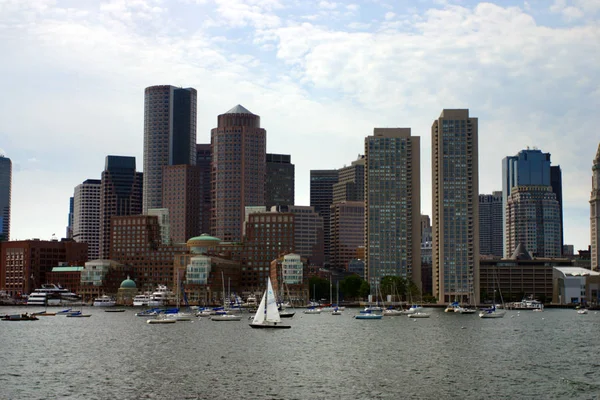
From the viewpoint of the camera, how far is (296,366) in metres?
122

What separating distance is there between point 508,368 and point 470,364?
19.8ft

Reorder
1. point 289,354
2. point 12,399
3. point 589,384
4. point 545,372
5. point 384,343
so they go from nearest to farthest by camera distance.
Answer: point 12,399 < point 589,384 < point 545,372 < point 289,354 < point 384,343

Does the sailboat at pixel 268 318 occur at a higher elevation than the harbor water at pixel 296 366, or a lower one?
higher

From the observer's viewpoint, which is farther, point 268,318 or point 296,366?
point 268,318

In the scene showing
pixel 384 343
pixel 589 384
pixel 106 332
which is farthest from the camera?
pixel 106 332

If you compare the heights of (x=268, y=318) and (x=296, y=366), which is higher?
(x=268, y=318)

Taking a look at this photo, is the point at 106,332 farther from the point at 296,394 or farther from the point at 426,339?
the point at 296,394

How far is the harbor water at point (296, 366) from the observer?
9888 cm

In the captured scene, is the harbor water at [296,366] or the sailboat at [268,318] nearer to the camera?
the harbor water at [296,366]

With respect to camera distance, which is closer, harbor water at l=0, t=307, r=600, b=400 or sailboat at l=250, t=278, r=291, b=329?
harbor water at l=0, t=307, r=600, b=400

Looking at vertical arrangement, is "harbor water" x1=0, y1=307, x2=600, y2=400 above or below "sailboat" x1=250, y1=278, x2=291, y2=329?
below

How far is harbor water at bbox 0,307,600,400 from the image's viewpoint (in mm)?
98875

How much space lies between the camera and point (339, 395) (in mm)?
96188

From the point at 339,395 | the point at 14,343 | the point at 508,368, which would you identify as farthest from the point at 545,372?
the point at 14,343
